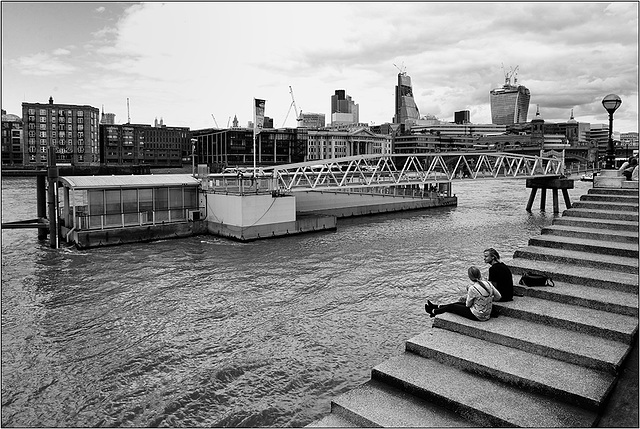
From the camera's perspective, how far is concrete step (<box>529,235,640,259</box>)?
11.1m

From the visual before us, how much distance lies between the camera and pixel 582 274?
408 inches

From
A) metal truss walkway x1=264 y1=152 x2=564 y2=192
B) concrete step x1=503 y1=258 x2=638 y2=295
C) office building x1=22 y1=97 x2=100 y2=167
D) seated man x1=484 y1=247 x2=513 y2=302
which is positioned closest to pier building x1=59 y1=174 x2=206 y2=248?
metal truss walkway x1=264 y1=152 x2=564 y2=192

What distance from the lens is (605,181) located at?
607 inches

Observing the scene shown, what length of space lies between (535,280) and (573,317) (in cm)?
137

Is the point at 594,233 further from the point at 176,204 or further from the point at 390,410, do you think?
the point at 176,204

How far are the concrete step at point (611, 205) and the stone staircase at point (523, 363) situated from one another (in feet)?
9.64

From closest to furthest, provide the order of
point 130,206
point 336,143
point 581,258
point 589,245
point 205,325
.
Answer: point 581,258, point 589,245, point 205,325, point 130,206, point 336,143

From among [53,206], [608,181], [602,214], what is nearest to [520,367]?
[602,214]

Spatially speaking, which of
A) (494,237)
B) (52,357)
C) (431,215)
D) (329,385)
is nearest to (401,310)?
(329,385)

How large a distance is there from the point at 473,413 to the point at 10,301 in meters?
18.9

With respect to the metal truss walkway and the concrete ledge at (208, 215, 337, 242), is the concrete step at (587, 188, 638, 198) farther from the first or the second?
the metal truss walkway

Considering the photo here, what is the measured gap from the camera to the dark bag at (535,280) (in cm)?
1003

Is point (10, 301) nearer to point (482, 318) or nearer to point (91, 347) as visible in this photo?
point (91, 347)

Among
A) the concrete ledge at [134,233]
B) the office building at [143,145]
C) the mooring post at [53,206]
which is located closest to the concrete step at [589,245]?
the concrete ledge at [134,233]
